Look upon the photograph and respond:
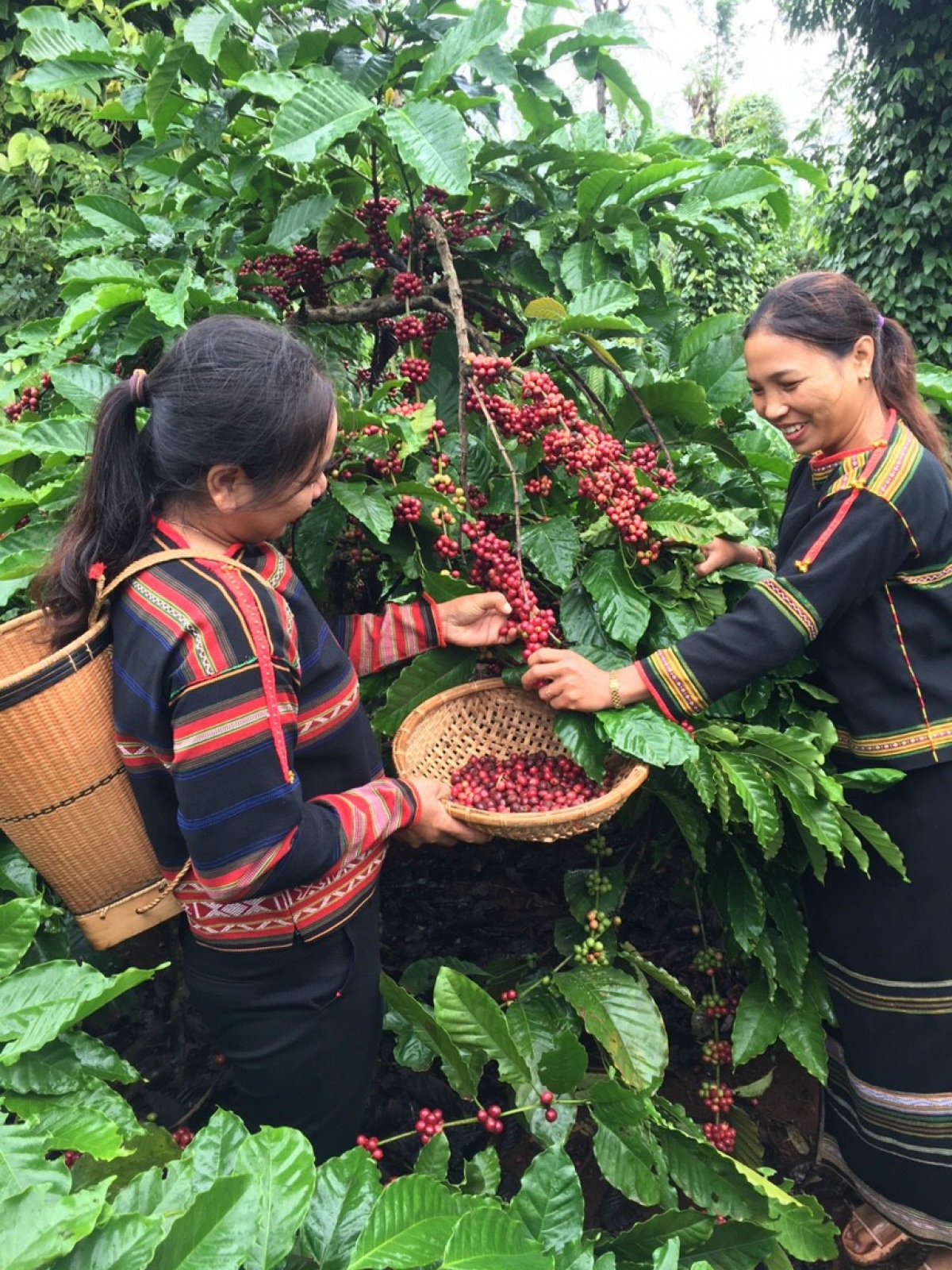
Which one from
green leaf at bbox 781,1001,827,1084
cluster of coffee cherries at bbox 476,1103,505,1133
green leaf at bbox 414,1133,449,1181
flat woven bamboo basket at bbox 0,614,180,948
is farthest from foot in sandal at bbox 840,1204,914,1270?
flat woven bamboo basket at bbox 0,614,180,948

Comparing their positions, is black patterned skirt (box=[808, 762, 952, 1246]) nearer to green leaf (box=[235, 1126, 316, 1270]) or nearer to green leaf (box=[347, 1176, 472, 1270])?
green leaf (box=[347, 1176, 472, 1270])

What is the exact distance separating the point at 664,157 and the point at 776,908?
1.65 m

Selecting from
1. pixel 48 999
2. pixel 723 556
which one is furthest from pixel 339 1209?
pixel 723 556

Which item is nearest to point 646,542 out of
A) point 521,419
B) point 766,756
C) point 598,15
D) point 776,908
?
point 521,419

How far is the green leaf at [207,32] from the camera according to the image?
1611 mm

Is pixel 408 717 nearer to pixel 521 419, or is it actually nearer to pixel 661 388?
pixel 521 419

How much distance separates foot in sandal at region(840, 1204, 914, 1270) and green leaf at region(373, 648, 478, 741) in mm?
1548

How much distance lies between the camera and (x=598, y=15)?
6.17 ft

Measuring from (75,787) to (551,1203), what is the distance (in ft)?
2.78

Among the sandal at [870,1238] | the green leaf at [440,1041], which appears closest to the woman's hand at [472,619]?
the green leaf at [440,1041]

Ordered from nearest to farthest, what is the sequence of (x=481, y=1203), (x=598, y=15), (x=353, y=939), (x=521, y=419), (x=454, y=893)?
(x=481, y=1203)
(x=353, y=939)
(x=521, y=419)
(x=598, y=15)
(x=454, y=893)

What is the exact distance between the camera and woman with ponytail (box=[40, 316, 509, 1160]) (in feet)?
3.88

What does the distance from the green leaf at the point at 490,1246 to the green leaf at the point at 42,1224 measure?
317mm

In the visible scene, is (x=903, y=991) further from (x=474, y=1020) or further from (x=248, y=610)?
(x=248, y=610)
